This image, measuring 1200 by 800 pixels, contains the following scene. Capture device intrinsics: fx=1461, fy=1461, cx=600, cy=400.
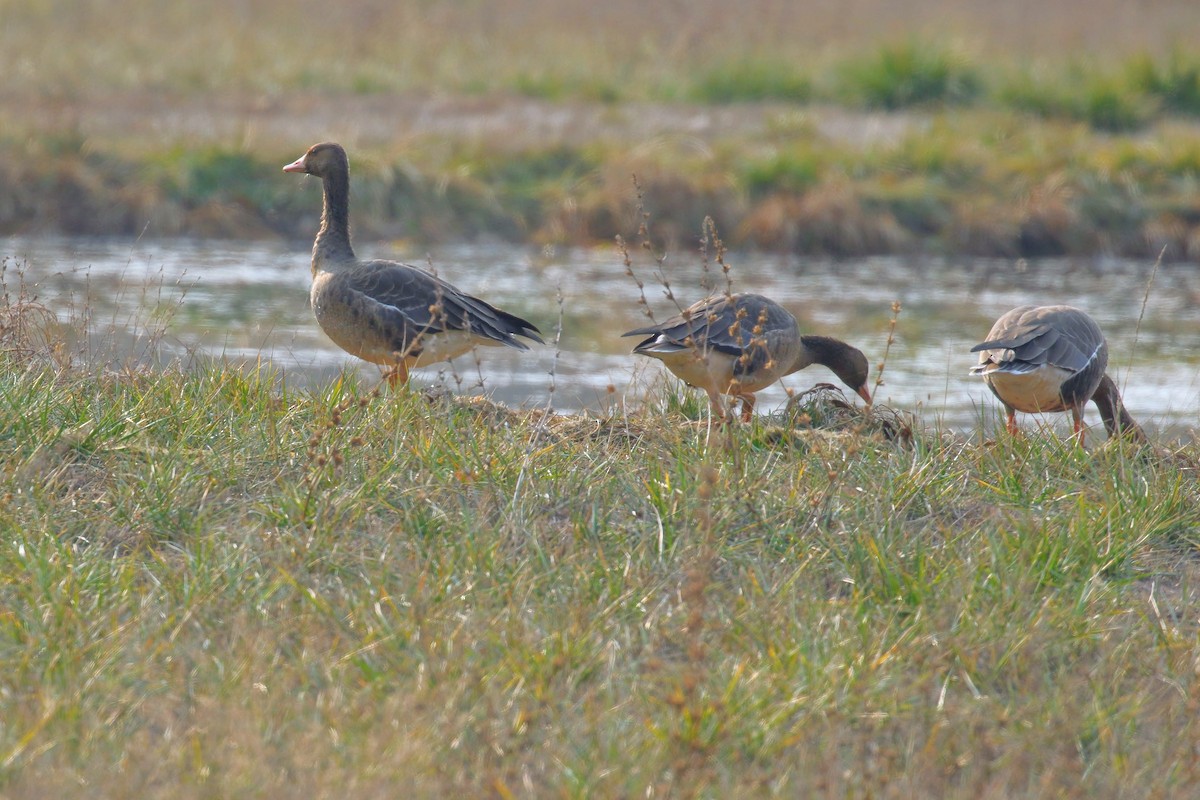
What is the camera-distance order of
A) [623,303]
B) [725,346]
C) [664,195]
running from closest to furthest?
[725,346] → [623,303] → [664,195]

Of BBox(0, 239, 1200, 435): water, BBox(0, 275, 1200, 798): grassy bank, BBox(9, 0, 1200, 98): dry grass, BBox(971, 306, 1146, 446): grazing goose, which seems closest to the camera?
BBox(0, 275, 1200, 798): grassy bank

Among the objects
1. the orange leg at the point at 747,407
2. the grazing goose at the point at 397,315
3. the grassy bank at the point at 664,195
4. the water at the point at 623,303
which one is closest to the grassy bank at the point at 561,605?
the orange leg at the point at 747,407

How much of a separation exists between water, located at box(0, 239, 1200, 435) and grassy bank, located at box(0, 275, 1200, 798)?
211 centimetres

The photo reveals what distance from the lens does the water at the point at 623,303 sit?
992 centimetres

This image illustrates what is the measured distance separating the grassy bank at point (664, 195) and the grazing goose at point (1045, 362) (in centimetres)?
914

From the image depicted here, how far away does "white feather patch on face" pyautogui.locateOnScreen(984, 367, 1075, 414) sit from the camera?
6.84m

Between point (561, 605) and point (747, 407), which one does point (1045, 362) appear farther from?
point (561, 605)

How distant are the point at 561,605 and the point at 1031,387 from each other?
10.9 ft

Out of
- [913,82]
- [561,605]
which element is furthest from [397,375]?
[913,82]

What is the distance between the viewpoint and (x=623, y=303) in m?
13.7

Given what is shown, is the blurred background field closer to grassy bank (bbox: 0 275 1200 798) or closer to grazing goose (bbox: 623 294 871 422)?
grazing goose (bbox: 623 294 871 422)

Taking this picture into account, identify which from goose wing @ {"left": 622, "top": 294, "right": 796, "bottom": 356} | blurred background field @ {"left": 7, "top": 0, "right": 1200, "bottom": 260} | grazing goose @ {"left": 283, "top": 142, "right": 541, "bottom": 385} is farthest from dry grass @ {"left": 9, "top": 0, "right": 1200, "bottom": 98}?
goose wing @ {"left": 622, "top": 294, "right": 796, "bottom": 356}

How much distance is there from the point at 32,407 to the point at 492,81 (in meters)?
18.9

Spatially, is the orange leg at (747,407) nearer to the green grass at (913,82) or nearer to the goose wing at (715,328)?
the goose wing at (715,328)
